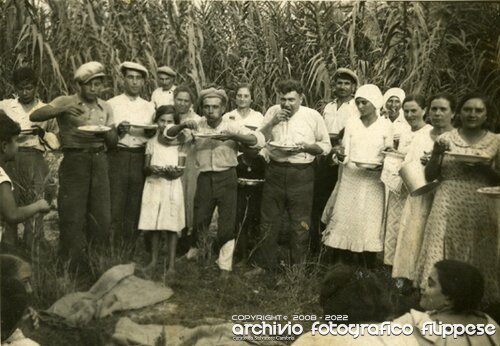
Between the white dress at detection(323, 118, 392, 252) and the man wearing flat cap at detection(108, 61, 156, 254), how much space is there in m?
0.96

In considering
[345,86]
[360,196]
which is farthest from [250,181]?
[345,86]

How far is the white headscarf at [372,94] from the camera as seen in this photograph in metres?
3.05

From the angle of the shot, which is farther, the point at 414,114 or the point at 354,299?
the point at 414,114

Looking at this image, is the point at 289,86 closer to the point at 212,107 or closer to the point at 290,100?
the point at 290,100

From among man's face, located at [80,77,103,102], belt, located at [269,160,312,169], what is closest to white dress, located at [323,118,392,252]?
belt, located at [269,160,312,169]

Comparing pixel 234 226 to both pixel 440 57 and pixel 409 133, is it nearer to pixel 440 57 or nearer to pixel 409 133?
pixel 409 133

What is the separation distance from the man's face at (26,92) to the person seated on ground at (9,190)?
0.12m

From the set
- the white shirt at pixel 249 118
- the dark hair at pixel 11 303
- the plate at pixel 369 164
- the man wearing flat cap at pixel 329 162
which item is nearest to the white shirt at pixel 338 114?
the man wearing flat cap at pixel 329 162

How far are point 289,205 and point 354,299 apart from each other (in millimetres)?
1014

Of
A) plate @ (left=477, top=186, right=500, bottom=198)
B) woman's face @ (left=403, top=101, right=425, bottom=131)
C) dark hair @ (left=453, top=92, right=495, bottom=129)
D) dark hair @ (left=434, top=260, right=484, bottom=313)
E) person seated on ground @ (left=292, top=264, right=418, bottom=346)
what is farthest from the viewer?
woman's face @ (left=403, top=101, right=425, bottom=131)

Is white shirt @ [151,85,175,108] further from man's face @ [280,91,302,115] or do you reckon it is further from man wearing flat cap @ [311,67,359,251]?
man wearing flat cap @ [311,67,359,251]

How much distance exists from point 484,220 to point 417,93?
67 centimetres

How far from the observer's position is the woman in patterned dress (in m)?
2.87

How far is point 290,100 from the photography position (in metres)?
3.07
